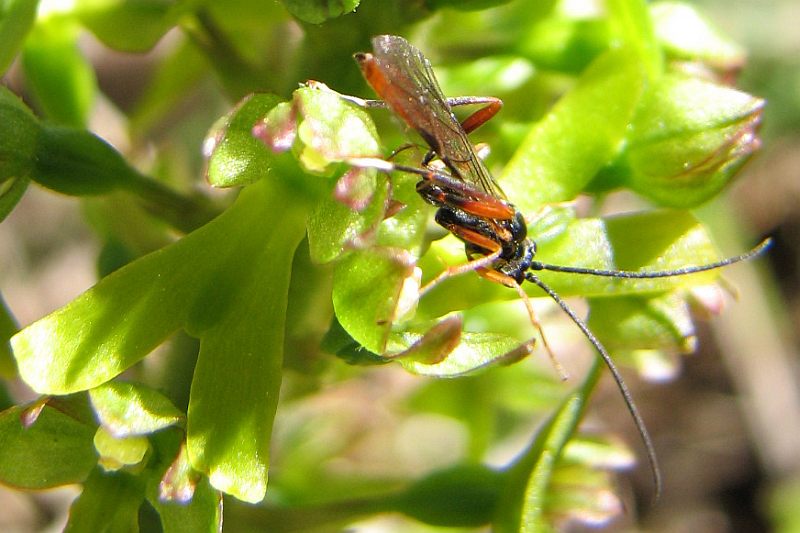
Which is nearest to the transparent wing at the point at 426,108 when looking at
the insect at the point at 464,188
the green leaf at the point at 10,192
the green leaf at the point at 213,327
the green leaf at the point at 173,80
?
the insect at the point at 464,188

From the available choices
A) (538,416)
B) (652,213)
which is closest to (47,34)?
(652,213)

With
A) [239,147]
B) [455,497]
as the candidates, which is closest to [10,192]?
[239,147]

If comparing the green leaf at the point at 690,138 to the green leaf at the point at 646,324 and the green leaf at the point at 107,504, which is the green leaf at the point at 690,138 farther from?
the green leaf at the point at 107,504

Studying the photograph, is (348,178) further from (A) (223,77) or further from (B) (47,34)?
(B) (47,34)

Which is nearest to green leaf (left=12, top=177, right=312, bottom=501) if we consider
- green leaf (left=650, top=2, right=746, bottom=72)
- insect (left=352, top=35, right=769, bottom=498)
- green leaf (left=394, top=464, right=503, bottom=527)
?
insect (left=352, top=35, right=769, bottom=498)

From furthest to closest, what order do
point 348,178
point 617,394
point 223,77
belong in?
1. point 617,394
2. point 223,77
3. point 348,178

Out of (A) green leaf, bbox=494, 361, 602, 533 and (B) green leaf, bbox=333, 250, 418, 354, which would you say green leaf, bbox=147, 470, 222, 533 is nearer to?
(B) green leaf, bbox=333, 250, 418, 354
